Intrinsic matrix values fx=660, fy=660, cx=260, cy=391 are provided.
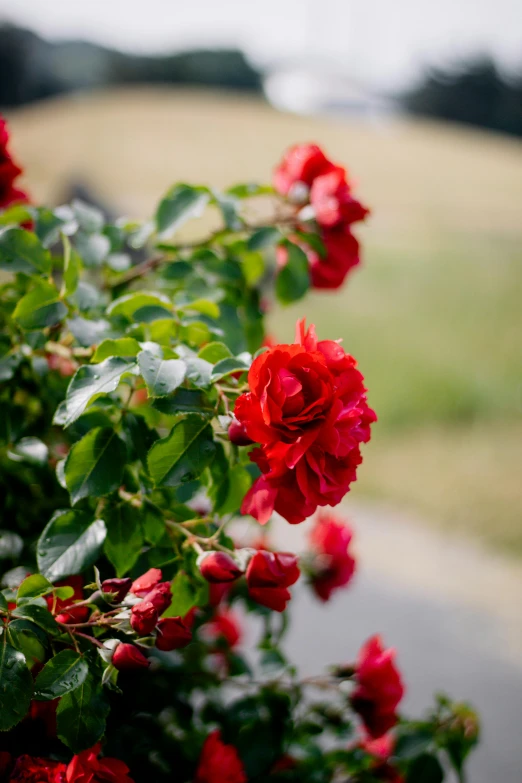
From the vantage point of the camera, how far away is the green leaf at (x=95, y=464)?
1.11 feet

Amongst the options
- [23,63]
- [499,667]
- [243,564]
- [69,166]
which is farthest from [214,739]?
[23,63]

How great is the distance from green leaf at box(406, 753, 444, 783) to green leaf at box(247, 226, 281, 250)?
402mm

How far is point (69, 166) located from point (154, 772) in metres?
5.01

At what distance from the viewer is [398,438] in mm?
2639

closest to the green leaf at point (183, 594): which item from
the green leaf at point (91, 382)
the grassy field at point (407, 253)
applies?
the green leaf at point (91, 382)

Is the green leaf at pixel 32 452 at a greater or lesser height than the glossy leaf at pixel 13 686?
greater

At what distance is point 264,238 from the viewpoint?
19.6 inches

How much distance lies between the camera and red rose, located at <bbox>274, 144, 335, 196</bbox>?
53 centimetres

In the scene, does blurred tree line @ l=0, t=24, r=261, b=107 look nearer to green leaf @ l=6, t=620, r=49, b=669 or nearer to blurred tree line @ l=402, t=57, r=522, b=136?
blurred tree line @ l=402, t=57, r=522, b=136

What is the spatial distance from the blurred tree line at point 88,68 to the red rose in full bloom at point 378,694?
638 centimetres

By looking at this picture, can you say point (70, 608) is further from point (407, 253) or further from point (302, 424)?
point (407, 253)

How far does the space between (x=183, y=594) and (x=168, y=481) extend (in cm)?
→ 8

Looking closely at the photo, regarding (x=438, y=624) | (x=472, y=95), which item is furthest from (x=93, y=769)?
(x=472, y=95)

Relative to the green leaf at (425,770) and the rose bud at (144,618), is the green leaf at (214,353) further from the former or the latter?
the green leaf at (425,770)
